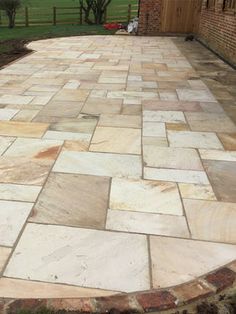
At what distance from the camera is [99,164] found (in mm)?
3461

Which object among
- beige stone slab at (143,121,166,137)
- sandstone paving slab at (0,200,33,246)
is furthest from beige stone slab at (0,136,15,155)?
beige stone slab at (143,121,166,137)

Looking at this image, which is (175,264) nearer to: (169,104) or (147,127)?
(147,127)

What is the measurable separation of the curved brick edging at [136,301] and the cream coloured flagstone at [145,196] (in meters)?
0.77

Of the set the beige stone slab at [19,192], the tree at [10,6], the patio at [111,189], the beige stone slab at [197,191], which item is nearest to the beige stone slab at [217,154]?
the patio at [111,189]

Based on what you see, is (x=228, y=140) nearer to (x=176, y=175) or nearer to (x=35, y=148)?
(x=176, y=175)

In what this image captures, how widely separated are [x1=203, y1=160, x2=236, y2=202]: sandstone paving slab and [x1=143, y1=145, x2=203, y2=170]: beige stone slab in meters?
0.12

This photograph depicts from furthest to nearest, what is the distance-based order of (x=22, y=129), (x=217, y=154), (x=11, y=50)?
(x=11, y=50)
(x=22, y=129)
(x=217, y=154)

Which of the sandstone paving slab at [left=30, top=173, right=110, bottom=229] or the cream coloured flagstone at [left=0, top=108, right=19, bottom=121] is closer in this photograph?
the sandstone paving slab at [left=30, top=173, right=110, bottom=229]

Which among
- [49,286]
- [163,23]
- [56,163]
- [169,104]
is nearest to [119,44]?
[163,23]

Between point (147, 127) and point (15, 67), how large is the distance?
179 inches

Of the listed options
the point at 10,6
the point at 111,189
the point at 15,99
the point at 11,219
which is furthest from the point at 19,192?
the point at 10,6

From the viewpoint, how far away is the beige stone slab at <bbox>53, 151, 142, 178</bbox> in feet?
10.9

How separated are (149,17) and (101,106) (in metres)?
9.80

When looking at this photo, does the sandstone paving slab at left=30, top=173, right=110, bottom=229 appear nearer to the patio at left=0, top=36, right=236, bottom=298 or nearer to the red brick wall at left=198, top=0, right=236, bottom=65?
the patio at left=0, top=36, right=236, bottom=298
